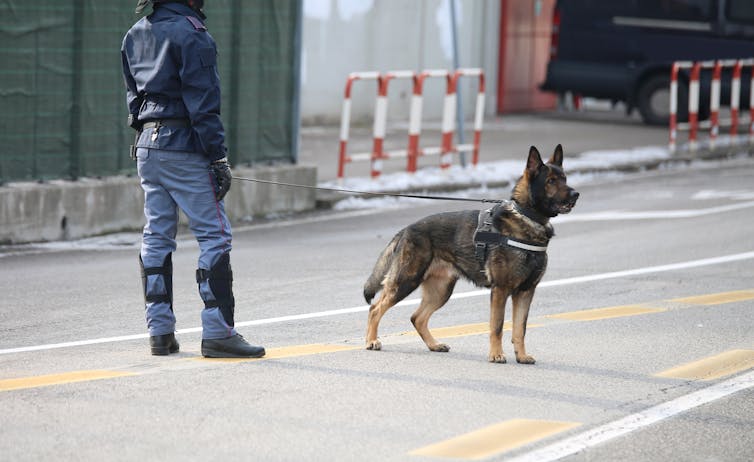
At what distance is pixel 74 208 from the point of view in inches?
494

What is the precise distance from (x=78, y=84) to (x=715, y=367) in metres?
6.99

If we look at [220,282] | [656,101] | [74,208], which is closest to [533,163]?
[220,282]

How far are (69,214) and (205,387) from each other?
601 cm

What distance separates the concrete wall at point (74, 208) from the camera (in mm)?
12023

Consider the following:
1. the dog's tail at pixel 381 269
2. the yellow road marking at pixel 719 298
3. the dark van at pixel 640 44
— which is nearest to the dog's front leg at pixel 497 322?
the dog's tail at pixel 381 269

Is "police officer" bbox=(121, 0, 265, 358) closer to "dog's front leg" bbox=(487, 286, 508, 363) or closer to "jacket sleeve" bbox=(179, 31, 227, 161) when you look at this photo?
"jacket sleeve" bbox=(179, 31, 227, 161)

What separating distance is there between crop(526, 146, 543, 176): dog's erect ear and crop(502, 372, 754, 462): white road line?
4.61 ft

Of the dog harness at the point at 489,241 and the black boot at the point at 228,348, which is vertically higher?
the dog harness at the point at 489,241

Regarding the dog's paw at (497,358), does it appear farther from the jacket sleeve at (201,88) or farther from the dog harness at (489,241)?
the jacket sleeve at (201,88)

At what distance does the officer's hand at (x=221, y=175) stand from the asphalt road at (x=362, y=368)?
89 cm

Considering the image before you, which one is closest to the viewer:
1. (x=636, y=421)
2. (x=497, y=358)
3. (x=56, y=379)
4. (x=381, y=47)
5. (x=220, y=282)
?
(x=636, y=421)

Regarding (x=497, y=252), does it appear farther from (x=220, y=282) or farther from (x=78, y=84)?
(x=78, y=84)

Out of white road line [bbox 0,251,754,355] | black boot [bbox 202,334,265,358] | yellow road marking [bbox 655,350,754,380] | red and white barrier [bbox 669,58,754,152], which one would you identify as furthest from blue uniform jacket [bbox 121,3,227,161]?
red and white barrier [bbox 669,58,754,152]

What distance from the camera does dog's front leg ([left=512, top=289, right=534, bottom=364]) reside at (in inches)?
299
